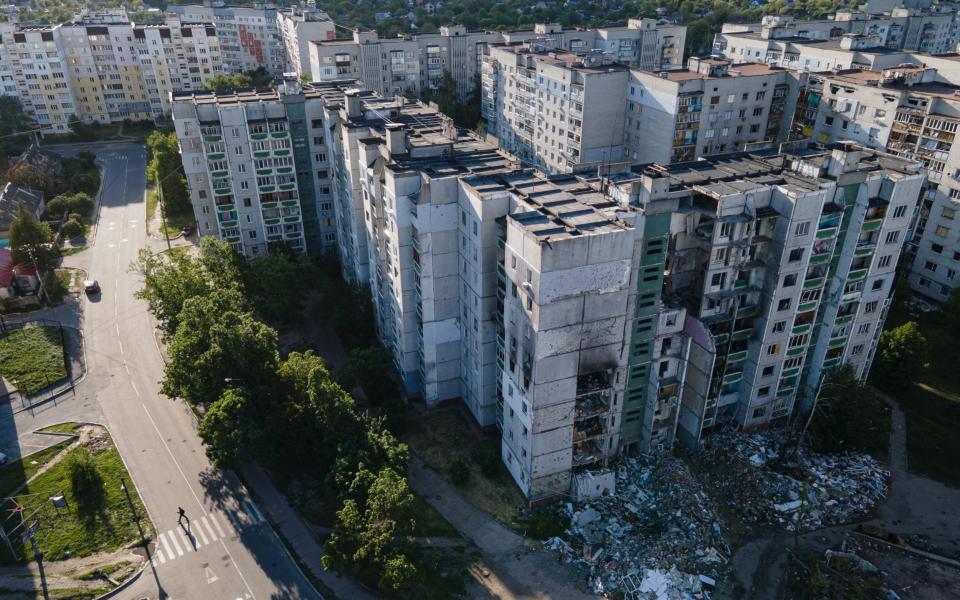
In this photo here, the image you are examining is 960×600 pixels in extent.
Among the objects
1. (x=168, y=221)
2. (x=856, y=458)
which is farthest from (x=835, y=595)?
(x=168, y=221)

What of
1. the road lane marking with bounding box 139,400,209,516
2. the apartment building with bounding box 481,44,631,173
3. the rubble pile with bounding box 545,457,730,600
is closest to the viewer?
the rubble pile with bounding box 545,457,730,600

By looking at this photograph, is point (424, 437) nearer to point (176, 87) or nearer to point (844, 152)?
point (844, 152)

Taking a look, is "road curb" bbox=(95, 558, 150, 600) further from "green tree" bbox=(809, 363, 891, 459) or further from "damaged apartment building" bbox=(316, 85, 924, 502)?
"green tree" bbox=(809, 363, 891, 459)

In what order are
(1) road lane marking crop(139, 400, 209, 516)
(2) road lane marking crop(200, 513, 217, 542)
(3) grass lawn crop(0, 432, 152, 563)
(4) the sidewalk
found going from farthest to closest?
(1) road lane marking crop(139, 400, 209, 516)
(2) road lane marking crop(200, 513, 217, 542)
(3) grass lawn crop(0, 432, 152, 563)
(4) the sidewalk

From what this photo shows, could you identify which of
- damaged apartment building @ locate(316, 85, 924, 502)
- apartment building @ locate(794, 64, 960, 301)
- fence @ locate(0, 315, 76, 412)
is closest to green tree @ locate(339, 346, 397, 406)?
damaged apartment building @ locate(316, 85, 924, 502)

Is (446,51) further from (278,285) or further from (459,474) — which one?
(459,474)
